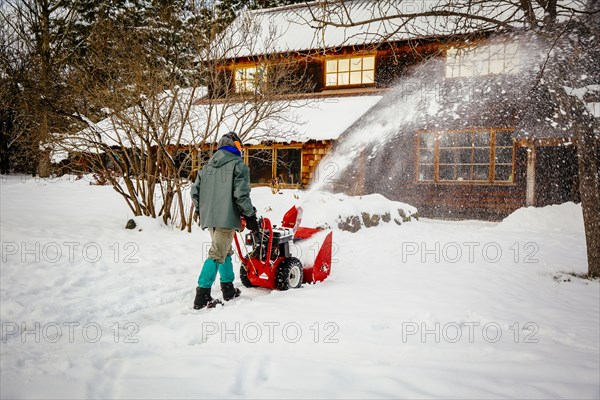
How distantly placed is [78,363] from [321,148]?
1188 cm

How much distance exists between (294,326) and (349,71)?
13710 mm

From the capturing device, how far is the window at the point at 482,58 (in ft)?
17.7

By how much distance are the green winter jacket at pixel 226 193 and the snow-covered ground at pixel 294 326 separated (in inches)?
34.9

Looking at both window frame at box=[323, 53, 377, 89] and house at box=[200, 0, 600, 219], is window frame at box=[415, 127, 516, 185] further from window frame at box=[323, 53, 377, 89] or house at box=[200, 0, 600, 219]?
window frame at box=[323, 53, 377, 89]

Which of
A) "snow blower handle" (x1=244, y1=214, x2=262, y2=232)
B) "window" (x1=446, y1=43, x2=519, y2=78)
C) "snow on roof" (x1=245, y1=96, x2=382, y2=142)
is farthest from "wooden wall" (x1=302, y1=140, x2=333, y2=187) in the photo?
"snow blower handle" (x1=244, y1=214, x2=262, y2=232)

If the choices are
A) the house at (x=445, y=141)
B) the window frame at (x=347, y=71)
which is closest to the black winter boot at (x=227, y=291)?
the house at (x=445, y=141)

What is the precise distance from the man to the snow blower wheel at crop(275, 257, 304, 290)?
0.71 meters

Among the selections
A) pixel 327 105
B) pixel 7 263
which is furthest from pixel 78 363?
pixel 327 105

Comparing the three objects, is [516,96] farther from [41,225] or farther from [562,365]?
[41,225]

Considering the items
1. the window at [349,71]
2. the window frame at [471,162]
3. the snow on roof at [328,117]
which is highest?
the window at [349,71]

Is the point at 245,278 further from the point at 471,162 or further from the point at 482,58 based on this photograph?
the point at 482,58

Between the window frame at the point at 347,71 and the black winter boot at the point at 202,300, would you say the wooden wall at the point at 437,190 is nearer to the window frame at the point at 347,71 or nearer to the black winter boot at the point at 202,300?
the window frame at the point at 347,71

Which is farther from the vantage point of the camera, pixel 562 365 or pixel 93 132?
pixel 93 132

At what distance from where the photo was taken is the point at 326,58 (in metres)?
15.6
